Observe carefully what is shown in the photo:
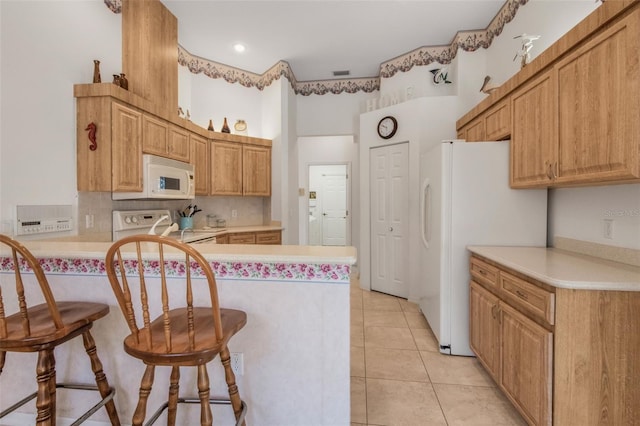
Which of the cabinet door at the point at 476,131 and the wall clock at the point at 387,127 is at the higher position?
the wall clock at the point at 387,127

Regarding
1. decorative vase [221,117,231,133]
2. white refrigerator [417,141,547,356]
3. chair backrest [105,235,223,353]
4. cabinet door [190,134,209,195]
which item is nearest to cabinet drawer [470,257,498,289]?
white refrigerator [417,141,547,356]

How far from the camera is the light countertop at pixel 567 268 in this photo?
1350 millimetres

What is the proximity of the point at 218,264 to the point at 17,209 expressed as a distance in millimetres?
1503

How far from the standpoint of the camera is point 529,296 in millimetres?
1585

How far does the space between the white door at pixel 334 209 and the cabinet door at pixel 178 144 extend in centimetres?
409

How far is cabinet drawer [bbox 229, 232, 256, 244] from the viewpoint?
3848 millimetres

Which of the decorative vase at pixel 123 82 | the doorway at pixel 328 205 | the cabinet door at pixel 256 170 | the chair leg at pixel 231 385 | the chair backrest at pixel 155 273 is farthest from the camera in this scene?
the doorway at pixel 328 205

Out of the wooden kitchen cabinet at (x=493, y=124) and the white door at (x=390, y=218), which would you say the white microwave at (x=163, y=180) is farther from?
the wooden kitchen cabinet at (x=493, y=124)

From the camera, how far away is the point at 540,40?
2.50 metres

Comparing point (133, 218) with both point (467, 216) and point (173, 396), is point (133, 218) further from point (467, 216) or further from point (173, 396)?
point (467, 216)

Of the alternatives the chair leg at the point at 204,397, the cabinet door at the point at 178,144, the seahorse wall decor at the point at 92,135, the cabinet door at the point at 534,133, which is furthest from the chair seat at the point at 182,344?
the cabinet door at the point at 178,144

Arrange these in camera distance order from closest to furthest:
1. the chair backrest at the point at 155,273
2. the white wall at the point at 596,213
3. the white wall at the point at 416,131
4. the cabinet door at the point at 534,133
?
the chair backrest at the point at 155,273 → the white wall at the point at 596,213 → the cabinet door at the point at 534,133 → the white wall at the point at 416,131

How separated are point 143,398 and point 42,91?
2.21 m

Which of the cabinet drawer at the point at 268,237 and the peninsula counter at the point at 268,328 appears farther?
the cabinet drawer at the point at 268,237
